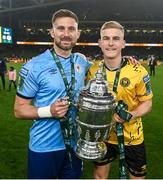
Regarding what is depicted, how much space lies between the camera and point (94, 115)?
8.50ft

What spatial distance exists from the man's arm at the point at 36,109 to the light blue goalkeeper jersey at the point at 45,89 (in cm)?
6

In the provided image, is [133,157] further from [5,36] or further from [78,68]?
[5,36]

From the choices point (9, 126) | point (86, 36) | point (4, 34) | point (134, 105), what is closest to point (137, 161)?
point (134, 105)

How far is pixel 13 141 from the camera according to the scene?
6.42m

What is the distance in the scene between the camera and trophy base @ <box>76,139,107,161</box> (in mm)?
2721

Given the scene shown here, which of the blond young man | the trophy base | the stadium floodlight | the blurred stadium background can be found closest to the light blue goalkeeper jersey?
the trophy base

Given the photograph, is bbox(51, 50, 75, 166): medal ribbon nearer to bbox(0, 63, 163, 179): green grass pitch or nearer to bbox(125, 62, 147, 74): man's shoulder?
bbox(125, 62, 147, 74): man's shoulder

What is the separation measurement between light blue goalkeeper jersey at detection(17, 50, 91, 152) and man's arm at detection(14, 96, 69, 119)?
6cm

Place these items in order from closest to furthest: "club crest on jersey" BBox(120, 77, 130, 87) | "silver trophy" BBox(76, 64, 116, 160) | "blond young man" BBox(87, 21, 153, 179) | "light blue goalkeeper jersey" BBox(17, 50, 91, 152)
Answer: "silver trophy" BBox(76, 64, 116, 160) → "light blue goalkeeper jersey" BBox(17, 50, 91, 152) → "blond young man" BBox(87, 21, 153, 179) → "club crest on jersey" BBox(120, 77, 130, 87)

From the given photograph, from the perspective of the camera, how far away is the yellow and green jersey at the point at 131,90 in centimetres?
330

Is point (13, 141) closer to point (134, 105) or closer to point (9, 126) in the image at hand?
point (9, 126)

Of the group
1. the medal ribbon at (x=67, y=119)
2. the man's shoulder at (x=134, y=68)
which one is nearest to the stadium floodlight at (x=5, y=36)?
the man's shoulder at (x=134, y=68)

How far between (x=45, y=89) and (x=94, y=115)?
51 centimetres

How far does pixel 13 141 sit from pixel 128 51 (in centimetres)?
4243
